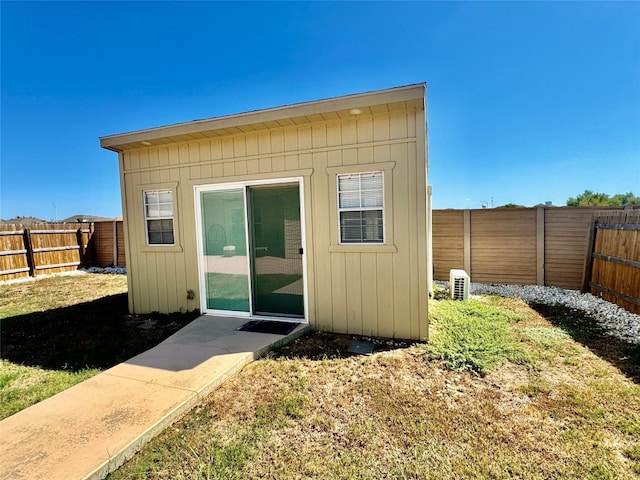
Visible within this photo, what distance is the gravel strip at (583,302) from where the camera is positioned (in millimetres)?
4109

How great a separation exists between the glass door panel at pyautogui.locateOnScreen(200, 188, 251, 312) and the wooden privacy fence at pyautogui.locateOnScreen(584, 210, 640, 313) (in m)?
6.30

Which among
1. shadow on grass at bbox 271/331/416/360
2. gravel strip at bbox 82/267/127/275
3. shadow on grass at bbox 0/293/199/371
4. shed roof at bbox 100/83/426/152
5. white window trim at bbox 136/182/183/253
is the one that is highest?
shed roof at bbox 100/83/426/152

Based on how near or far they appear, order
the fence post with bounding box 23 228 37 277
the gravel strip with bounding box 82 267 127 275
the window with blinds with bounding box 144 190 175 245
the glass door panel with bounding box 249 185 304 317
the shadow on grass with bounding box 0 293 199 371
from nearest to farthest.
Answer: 1. the shadow on grass with bounding box 0 293 199 371
2. the glass door panel with bounding box 249 185 304 317
3. the window with blinds with bounding box 144 190 175 245
4. the fence post with bounding box 23 228 37 277
5. the gravel strip with bounding box 82 267 127 275

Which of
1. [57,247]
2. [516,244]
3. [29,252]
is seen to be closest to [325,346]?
[516,244]

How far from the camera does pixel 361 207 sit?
157 inches

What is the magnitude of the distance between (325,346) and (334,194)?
79.8 inches

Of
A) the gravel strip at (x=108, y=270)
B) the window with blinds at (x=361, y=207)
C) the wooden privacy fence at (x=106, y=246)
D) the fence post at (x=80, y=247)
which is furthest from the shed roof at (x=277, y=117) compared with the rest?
the fence post at (x=80, y=247)

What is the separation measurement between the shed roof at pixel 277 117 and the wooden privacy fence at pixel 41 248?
7557mm

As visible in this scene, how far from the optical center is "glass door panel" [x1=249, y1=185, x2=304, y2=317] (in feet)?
14.3

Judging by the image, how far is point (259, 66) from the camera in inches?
332

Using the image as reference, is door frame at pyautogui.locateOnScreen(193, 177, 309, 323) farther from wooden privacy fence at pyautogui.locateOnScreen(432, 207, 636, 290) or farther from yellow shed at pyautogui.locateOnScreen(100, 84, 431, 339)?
wooden privacy fence at pyautogui.locateOnScreen(432, 207, 636, 290)

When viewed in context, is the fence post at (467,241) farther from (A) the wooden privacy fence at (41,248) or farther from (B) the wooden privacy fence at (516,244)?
(A) the wooden privacy fence at (41,248)

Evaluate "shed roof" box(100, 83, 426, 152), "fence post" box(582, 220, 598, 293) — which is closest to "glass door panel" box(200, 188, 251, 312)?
"shed roof" box(100, 83, 426, 152)

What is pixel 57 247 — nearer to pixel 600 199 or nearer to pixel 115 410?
pixel 115 410
